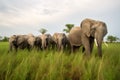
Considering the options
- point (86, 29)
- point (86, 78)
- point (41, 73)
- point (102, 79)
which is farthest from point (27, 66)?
point (86, 29)

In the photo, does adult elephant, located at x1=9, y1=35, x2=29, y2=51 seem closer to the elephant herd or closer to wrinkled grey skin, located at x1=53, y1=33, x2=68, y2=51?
the elephant herd

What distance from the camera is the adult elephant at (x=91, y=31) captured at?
960 centimetres

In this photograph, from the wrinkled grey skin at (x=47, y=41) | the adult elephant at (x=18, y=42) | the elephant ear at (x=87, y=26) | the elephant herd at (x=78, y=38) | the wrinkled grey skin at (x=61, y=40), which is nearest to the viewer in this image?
the elephant herd at (x=78, y=38)

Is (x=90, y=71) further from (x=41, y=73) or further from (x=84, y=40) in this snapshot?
(x=84, y=40)

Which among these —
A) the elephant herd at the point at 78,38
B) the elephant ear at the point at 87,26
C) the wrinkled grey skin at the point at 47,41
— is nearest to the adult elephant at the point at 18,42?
the elephant herd at the point at 78,38

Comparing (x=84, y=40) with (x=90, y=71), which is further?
(x=84, y=40)

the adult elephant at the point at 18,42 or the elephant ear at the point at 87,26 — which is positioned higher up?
the elephant ear at the point at 87,26

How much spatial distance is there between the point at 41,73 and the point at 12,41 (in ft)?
45.0

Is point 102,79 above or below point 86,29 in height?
below

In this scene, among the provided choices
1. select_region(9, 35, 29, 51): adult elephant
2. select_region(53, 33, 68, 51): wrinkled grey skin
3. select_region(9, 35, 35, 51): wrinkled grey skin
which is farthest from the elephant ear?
select_region(9, 35, 29, 51): adult elephant

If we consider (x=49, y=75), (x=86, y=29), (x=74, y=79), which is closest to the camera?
(x=49, y=75)

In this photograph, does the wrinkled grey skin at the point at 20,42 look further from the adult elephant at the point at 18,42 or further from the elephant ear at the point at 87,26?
the elephant ear at the point at 87,26

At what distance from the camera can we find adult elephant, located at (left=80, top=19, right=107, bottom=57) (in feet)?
31.5

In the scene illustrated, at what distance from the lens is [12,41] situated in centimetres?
1705
